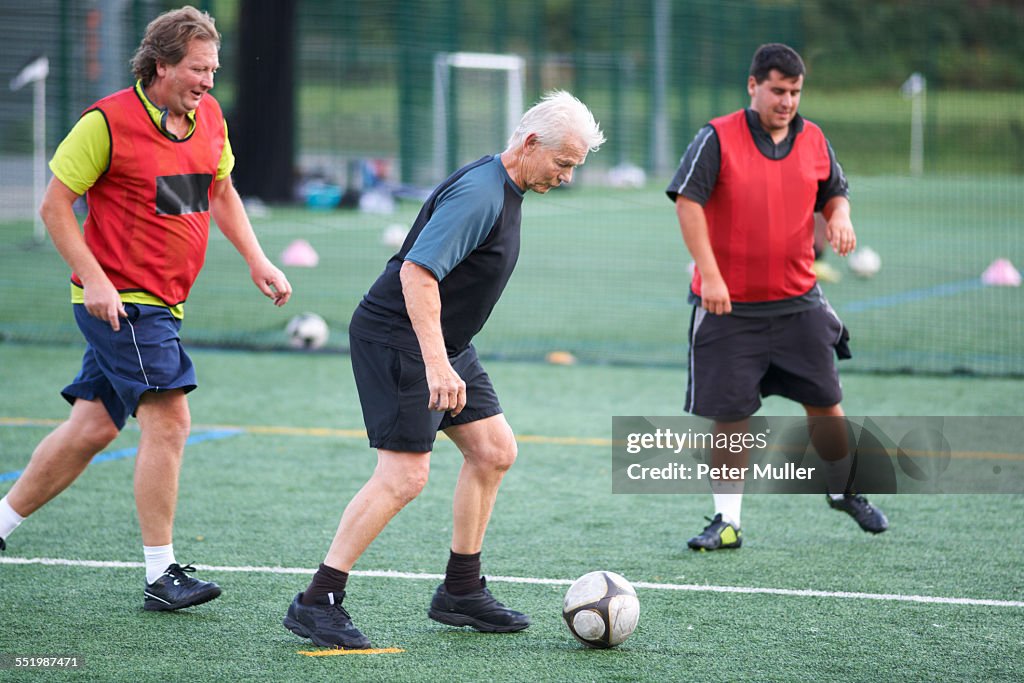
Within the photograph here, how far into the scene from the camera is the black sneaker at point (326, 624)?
4133 millimetres

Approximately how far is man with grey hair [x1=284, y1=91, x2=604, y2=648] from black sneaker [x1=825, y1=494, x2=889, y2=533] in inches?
74.9

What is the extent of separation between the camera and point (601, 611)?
4180 millimetres

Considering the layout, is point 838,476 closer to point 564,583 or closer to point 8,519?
point 564,583


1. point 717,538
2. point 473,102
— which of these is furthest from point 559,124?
point 473,102

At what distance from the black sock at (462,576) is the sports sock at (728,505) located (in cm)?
147

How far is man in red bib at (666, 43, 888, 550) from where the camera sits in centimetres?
545

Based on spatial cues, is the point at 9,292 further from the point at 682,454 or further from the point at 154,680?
the point at 154,680

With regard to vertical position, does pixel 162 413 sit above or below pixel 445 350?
below

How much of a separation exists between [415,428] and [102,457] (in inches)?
138

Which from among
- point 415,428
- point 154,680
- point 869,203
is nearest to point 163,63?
point 415,428

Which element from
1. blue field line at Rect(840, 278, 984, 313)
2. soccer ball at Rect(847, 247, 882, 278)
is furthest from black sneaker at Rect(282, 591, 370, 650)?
soccer ball at Rect(847, 247, 882, 278)

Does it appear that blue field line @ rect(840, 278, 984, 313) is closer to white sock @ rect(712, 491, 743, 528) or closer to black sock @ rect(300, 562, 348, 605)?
white sock @ rect(712, 491, 743, 528)

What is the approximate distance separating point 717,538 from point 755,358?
76cm

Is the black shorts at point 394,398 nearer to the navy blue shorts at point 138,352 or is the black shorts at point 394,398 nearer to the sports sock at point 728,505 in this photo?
the navy blue shorts at point 138,352
